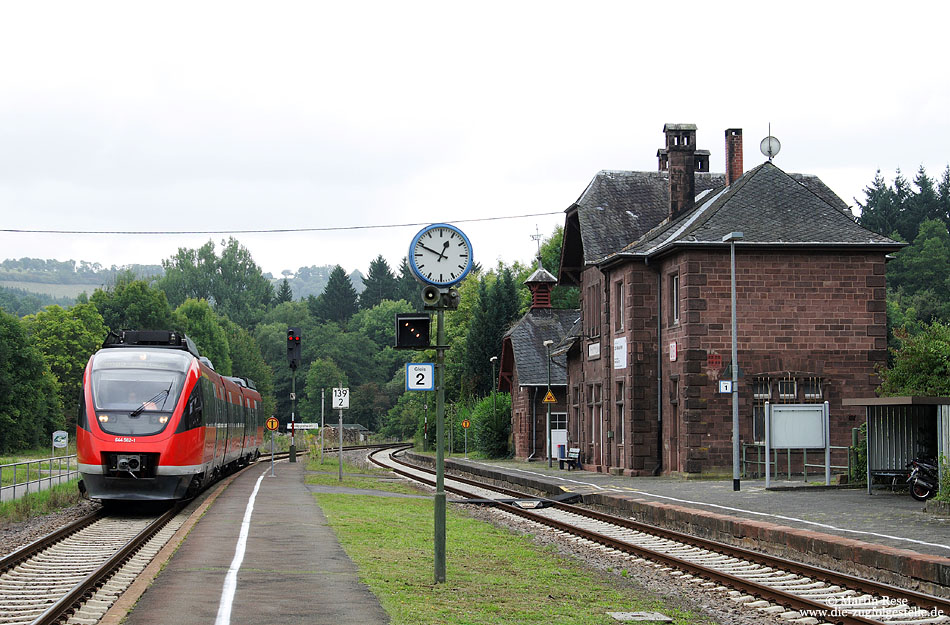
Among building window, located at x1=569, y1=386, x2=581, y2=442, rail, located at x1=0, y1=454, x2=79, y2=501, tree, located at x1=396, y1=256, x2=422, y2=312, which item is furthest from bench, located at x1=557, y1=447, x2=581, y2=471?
tree, located at x1=396, y1=256, x2=422, y2=312

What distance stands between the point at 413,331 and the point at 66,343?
82086mm

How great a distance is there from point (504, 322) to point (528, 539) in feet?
197

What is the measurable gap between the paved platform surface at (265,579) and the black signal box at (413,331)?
2614 millimetres

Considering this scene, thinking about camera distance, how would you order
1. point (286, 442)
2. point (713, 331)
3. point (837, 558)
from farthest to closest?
point (286, 442) → point (713, 331) → point (837, 558)

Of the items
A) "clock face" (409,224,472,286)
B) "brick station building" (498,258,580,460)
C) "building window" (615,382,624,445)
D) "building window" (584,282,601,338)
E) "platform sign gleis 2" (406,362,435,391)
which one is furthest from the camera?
"brick station building" (498,258,580,460)

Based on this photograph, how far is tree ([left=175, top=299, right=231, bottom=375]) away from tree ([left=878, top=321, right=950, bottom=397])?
8584 centimetres

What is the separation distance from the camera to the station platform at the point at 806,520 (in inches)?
533

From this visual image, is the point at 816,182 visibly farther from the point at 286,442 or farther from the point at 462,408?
the point at 286,442

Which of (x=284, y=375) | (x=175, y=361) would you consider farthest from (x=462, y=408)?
(x=284, y=375)

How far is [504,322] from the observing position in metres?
79.3

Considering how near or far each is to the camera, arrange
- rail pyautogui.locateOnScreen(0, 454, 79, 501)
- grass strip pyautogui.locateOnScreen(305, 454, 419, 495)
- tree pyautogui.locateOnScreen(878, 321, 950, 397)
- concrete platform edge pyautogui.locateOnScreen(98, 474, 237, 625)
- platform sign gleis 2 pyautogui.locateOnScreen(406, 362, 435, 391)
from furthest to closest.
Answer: grass strip pyautogui.locateOnScreen(305, 454, 419, 495), tree pyautogui.locateOnScreen(878, 321, 950, 397), rail pyautogui.locateOnScreen(0, 454, 79, 501), platform sign gleis 2 pyautogui.locateOnScreen(406, 362, 435, 391), concrete platform edge pyautogui.locateOnScreen(98, 474, 237, 625)

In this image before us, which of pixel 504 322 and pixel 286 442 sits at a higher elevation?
Answer: pixel 504 322

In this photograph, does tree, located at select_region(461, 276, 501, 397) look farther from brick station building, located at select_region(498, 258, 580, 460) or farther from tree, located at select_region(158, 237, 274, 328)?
tree, located at select_region(158, 237, 274, 328)

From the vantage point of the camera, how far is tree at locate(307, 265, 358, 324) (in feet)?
513
